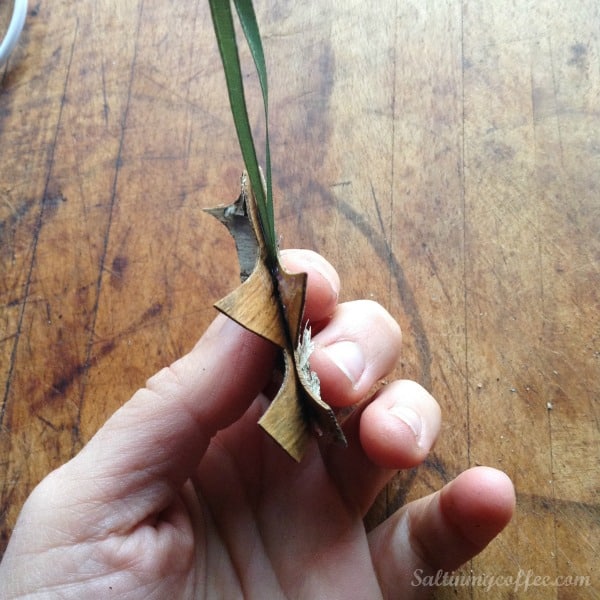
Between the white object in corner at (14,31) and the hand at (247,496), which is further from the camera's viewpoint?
the white object in corner at (14,31)

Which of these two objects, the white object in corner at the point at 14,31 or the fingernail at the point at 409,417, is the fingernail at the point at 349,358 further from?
the white object in corner at the point at 14,31

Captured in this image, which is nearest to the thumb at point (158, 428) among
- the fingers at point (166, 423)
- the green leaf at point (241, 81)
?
the fingers at point (166, 423)

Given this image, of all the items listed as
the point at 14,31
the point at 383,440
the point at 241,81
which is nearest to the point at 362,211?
the point at 383,440

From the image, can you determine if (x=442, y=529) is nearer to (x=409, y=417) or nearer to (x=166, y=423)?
(x=409, y=417)

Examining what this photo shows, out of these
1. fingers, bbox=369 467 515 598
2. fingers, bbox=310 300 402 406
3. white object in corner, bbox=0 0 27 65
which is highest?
white object in corner, bbox=0 0 27 65

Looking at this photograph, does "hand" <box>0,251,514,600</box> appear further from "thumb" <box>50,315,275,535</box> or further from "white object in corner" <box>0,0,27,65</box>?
"white object in corner" <box>0,0,27,65</box>

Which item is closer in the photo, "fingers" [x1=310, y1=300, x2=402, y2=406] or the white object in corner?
"fingers" [x1=310, y1=300, x2=402, y2=406]

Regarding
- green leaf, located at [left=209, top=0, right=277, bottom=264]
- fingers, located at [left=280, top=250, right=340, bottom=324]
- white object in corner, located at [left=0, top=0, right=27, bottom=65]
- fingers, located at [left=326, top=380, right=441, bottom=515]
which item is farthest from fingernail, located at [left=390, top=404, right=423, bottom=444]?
white object in corner, located at [left=0, top=0, right=27, bottom=65]
